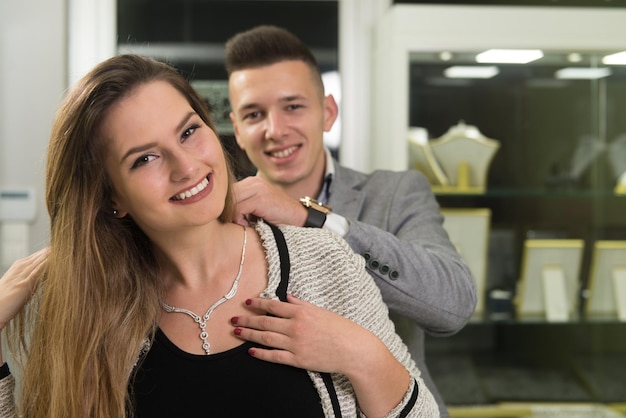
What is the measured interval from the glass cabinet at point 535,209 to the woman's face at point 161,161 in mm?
1270

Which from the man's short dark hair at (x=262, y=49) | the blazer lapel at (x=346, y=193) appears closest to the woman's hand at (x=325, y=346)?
the blazer lapel at (x=346, y=193)

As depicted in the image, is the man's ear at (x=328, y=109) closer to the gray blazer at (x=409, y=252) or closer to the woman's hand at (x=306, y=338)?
the gray blazer at (x=409, y=252)

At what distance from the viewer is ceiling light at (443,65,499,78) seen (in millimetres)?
2756

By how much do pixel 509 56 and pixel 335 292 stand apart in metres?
1.44

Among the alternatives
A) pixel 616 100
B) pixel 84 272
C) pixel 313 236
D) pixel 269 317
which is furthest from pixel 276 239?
pixel 616 100

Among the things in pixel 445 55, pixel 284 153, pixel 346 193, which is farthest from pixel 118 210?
pixel 445 55

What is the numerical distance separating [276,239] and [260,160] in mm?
566

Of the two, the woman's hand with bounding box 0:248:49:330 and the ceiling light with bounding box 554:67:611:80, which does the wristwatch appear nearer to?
the woman's hand with bounding box 0:248:49:330

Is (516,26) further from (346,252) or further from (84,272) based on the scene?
(84,272)

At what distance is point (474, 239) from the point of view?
2.82 metres

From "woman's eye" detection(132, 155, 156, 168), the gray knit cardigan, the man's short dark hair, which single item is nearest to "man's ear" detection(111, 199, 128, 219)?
"woman's eye" detection(132, 155, 156, 168)

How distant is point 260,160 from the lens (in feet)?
7.27

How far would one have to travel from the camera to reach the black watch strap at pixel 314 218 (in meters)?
1.83

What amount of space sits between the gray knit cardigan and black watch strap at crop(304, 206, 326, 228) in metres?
0.11
